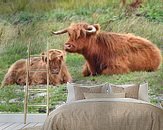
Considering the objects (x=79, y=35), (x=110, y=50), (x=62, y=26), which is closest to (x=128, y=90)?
(x=110, y=50)

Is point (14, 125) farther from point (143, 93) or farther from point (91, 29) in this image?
point (143, 93)

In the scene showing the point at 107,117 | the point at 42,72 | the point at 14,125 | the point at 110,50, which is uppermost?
the point at 110,50

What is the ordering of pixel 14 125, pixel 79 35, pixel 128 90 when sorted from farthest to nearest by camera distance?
1. pixel 79 35
2. pixel 14 125
3. pixel 128 90

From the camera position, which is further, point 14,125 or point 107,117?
point 14,125

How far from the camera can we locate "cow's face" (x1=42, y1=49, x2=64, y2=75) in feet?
22.5

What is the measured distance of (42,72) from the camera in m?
6.86

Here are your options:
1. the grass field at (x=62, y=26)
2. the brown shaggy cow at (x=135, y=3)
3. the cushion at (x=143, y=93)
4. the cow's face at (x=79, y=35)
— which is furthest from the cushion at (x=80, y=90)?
the brown shaggy cow at (x=135, y=3)

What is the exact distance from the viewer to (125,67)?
6754 millimetres

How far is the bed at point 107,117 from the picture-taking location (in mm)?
4316

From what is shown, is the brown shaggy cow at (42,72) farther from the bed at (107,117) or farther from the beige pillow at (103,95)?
the bed at (107,117)

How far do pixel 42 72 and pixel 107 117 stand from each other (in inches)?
107

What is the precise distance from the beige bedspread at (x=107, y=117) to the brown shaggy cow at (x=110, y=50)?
2.31 meters

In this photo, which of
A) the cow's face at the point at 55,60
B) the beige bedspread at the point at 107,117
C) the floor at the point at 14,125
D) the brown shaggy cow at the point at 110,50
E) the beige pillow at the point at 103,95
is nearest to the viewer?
the beige bedspread at the point at 107,117

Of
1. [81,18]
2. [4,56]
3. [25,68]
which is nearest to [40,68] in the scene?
[25,68]
